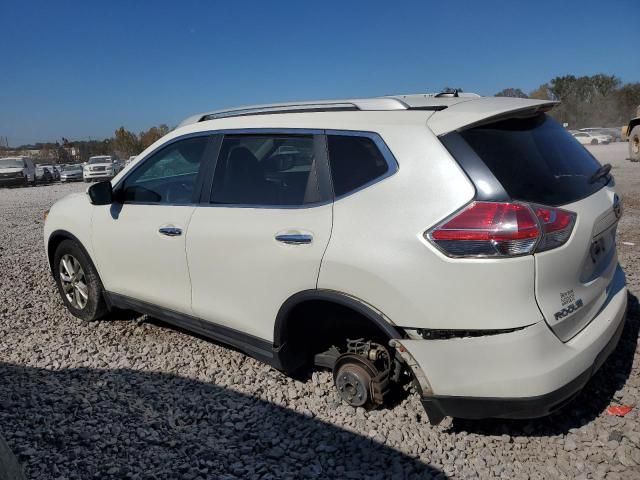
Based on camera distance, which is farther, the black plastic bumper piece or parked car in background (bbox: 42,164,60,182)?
parked car in background (bbox: 42,164,60,182)

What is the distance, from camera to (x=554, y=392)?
2.33 meters

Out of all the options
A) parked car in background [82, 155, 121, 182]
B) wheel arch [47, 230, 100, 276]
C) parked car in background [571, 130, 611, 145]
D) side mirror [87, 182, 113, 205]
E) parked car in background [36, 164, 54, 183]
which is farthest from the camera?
parked car in background [571, 130, 611, 145]

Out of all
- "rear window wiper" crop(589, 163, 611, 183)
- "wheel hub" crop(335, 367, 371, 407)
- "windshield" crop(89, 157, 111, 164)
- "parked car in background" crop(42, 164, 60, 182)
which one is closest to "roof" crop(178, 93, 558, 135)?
"rear window wiper" crop(589, 163, 611, 183)

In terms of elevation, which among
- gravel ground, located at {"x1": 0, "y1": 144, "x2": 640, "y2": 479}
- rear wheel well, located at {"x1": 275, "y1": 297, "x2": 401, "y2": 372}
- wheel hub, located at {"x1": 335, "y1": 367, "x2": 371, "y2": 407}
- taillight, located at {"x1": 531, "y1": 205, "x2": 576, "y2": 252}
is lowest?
gravel ground, located at {"x1": 0, "y1": 144, "x2": 640, "y2": 479}

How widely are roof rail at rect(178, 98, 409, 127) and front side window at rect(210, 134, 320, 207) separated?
204mm

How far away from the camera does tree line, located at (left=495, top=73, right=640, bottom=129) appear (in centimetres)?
6344

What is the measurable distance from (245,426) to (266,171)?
5.05 feet

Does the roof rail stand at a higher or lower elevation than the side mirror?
higher

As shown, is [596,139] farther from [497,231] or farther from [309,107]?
[497,231]

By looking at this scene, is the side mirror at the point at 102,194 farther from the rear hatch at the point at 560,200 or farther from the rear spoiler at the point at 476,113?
the rear hatch at the point at 560,200

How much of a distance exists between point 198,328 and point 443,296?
1.95 metres

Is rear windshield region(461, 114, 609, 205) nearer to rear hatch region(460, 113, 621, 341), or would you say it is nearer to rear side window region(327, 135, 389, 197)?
rear hatch region(460, 113, 621, 341)

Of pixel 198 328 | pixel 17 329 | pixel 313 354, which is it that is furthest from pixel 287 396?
pixel 17 329

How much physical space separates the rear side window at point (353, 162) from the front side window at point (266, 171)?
0.45 ft
